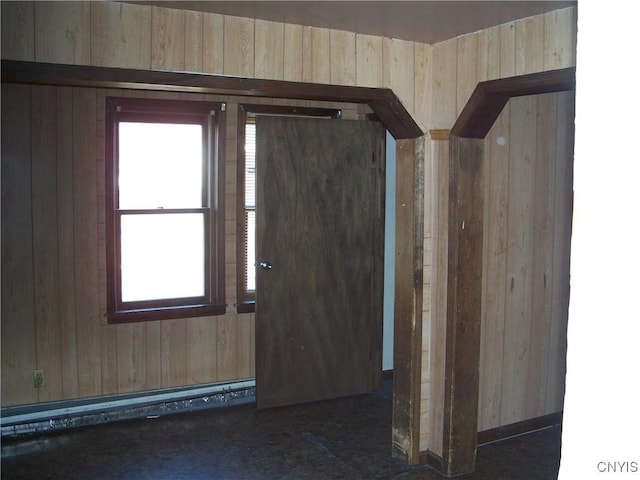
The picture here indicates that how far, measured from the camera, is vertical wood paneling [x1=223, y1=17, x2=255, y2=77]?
10.7ft

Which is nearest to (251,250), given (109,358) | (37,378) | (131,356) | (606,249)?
(131,356)

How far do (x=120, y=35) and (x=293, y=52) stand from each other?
0.83 metres

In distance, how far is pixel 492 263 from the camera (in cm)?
422

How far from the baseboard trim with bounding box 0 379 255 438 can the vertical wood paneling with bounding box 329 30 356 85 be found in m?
2.50

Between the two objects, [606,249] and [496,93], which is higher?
[496,93]

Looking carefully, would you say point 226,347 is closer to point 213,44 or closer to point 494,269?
point 494,269

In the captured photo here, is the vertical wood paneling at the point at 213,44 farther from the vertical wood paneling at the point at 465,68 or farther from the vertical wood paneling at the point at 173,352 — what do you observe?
the vertical wood paneling at the point at 173,352

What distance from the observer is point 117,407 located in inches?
186

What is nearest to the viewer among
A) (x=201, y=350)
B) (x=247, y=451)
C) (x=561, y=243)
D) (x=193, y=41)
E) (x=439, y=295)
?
(x=193, y=41)

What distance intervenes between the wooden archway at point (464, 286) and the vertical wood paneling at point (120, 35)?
1634 mm

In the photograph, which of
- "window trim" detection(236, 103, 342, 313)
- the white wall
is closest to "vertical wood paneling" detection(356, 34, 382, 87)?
"window trim" detection(236, 103, 342, 313)

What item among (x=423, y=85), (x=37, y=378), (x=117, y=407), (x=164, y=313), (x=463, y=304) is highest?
(x=423, y=85)

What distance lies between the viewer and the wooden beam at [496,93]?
3160 millimetres

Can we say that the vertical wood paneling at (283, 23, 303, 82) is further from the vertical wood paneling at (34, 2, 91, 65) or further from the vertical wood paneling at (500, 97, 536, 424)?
the vertical wood paneling at (500, 97, 536, 424)
